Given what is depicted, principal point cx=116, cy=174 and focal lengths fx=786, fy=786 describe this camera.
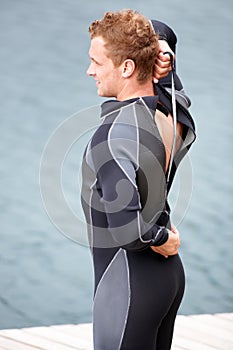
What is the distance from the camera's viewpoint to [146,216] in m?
1.83

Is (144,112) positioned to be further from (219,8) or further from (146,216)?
(219,8)

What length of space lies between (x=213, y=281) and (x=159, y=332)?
2908mm

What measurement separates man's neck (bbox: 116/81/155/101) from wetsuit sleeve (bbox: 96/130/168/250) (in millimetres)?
148

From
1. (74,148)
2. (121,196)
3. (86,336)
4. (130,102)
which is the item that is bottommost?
(74,148)

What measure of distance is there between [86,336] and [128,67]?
179 centimetres

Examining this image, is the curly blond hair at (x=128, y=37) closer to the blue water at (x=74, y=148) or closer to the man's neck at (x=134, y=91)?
the man's neck at (x=134, y=91)

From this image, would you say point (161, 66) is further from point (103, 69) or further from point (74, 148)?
point (74, 148)

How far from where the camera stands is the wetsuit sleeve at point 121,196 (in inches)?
66.7

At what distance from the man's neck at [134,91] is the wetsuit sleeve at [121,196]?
15 cm

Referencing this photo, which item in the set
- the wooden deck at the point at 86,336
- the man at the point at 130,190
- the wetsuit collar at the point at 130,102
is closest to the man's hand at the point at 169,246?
the man at the point at 130,190

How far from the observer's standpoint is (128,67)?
5.80 ft

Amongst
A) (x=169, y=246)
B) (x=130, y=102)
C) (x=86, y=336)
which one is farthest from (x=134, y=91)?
(x=86, y=336)

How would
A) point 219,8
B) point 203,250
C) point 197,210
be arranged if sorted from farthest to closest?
point 219,8 → point 197,210 → point 203,250

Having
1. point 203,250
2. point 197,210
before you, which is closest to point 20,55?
point 197,210
